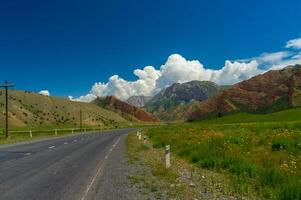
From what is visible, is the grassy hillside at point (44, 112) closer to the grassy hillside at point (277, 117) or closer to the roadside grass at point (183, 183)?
the grassy hillside at point (277, 117)

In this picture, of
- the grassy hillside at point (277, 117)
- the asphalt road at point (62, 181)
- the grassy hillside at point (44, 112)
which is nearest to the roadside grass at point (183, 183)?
the asphalt road at point (62, 181)

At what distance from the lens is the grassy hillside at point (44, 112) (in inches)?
4872

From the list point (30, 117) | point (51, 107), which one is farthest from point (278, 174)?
point (51, 107)

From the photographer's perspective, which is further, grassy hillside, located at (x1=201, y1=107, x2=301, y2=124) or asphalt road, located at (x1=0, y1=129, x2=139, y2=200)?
grassy hillside, located at (x1=201, y1=107, x2=301, y2=124)

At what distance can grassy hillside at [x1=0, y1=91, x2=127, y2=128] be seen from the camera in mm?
123750

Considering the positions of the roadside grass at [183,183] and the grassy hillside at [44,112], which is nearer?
the roadside grass at [183,183]

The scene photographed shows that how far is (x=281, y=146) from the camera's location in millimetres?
21000

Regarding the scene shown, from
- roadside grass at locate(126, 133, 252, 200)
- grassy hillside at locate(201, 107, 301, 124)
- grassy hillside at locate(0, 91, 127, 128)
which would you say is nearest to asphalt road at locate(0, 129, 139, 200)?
roadside grass at locate(126, 133, 252, 200)

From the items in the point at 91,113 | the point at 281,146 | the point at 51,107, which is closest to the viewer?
the point at 281,146

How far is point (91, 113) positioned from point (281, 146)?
15682 cm

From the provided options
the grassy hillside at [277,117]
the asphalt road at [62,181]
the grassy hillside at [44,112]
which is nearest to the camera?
the asphalt road at [62,181]

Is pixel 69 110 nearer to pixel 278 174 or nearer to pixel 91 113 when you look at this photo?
pixel 91 113

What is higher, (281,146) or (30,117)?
(30,117)

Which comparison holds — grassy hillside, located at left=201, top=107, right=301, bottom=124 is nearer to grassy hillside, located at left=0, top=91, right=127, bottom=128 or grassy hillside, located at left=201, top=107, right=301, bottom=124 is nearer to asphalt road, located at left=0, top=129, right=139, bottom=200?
grassy hillside, located at left=0, top=91, right=127, bottom=128
